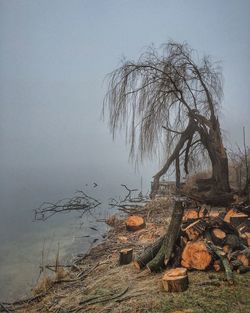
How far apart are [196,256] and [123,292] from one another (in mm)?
942

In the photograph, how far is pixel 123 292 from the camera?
3500 millimetres

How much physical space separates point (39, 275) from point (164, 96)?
5.68 meters

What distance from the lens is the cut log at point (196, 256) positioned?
3.62m

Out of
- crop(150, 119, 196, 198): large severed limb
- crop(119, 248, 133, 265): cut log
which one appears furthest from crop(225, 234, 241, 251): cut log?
crop(150, 119, 196, 198): large severed limb

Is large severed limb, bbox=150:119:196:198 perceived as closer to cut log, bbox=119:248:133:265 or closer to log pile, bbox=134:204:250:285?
log pile, bbox=134:204:250:285

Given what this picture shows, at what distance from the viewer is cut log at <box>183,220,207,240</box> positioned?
393 centimetres

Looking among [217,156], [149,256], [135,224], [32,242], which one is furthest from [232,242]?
[32,242]

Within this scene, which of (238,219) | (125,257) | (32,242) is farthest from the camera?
(32,242)

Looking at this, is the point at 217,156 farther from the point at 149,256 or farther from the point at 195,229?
the point at 149,256

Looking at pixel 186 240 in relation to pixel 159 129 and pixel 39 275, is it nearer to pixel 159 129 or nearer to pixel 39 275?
pixel 39 275

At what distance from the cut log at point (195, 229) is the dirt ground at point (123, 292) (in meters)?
0.46

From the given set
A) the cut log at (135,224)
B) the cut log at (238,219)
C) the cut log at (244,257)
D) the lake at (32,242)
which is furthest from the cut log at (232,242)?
the lake at (32,242)

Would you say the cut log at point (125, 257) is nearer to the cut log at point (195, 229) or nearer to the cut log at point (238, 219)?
the cut log at point (195, 229)

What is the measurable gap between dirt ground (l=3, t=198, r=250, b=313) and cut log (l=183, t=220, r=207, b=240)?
0.46 metres
